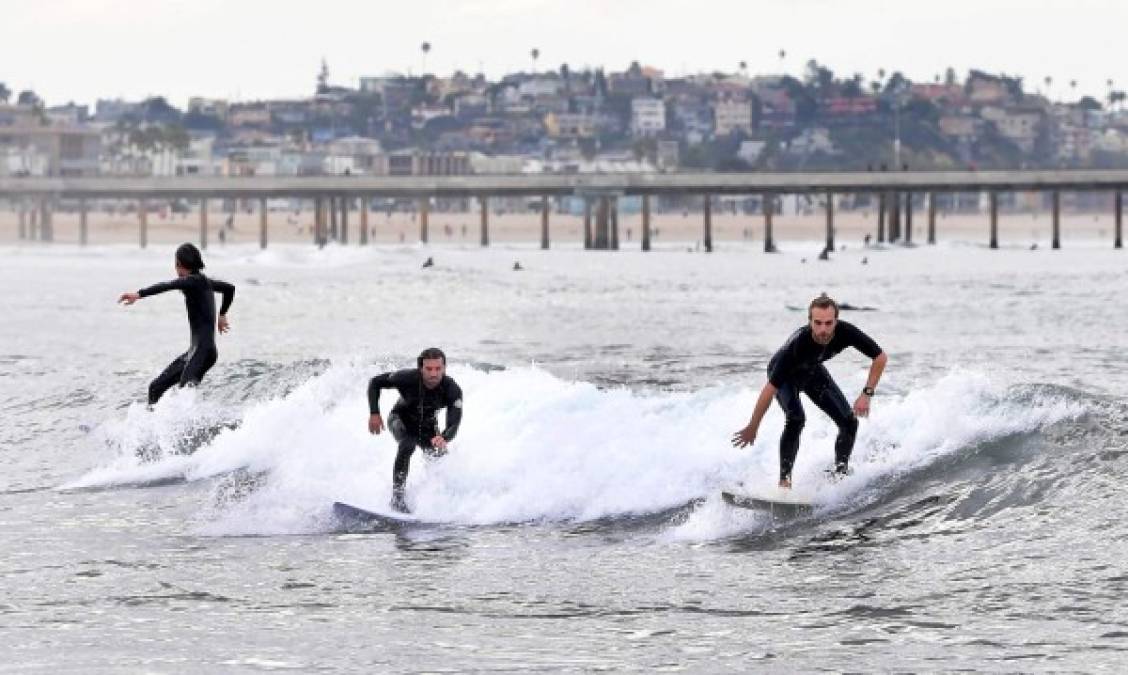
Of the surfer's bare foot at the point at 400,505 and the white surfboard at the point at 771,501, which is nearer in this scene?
the white surfboard at the point at 771,501

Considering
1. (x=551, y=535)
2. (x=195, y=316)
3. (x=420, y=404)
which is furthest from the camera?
(x=195, y=316)

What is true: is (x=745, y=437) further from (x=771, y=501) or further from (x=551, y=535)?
(x=551, y=535)

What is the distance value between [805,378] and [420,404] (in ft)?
7.55

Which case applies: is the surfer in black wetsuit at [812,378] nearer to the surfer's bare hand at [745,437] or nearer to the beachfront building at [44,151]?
the surfer's bare hand at [745,437]

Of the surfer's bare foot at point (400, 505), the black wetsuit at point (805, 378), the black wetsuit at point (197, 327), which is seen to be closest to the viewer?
the black wetsuit at point (805, 378)

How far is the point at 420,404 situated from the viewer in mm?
13125

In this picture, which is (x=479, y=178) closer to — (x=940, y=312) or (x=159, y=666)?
(x=940, y=312)

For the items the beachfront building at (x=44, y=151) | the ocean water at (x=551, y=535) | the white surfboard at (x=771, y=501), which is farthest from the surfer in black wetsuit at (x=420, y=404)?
the beachfront building at (x=44, y=151)

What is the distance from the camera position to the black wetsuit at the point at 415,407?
42.7 feet

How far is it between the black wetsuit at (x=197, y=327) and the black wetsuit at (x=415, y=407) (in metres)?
3.03

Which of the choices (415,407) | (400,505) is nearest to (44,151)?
(400,505)

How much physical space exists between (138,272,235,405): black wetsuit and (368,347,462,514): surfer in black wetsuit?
3.03 m

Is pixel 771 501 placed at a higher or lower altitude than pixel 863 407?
lower

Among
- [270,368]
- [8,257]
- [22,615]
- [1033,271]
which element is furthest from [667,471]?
[8,257]
